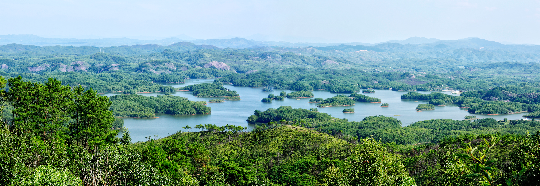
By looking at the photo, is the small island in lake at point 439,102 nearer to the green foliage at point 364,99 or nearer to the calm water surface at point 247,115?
the calm water surface at point 247,115

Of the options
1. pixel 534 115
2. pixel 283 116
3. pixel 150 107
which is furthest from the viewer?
pixel 150 107

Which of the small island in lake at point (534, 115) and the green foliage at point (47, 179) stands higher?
the green foliage at point (47, 179)

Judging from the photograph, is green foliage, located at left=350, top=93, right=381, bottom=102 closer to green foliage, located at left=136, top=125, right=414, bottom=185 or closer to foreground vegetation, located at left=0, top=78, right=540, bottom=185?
green foliage, located at left=136, top=125, right=414, bottom=185

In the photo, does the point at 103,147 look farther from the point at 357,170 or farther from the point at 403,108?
the point at 403,108

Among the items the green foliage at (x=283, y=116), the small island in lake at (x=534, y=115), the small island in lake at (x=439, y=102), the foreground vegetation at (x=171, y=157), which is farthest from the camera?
the small island in lake at (x=439, y=102)

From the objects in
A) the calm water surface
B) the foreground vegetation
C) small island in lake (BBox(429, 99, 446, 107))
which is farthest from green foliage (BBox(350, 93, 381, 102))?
the foreground vegetation

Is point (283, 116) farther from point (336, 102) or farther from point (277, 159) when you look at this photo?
point (277, 159)

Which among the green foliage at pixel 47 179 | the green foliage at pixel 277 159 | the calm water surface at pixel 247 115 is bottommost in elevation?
the calm water surface at pixel 247 115

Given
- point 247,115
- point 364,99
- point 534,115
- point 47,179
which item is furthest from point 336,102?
point 47,179

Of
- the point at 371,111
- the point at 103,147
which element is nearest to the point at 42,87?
the point at 103,147

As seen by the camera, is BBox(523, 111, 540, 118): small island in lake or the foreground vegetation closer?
the foreground vegetation

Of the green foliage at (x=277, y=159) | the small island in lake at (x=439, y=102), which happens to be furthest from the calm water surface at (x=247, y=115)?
the green foliage at (x=277, y=159)
